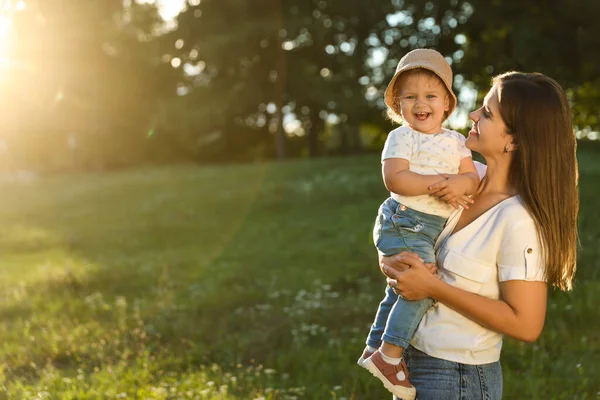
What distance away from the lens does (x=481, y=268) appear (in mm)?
2863

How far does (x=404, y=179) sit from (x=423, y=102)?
1.34 feet

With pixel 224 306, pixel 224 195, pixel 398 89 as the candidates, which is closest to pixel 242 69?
pixel 224 195

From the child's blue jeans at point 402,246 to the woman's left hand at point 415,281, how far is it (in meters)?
0.09

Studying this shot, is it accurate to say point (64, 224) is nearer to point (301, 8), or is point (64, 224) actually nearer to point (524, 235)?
point (524, 235)

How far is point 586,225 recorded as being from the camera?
11570mm

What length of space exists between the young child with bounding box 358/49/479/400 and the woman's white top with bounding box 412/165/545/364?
0.32 feet

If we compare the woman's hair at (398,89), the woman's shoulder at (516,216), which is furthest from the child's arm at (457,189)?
the woman's hair at (398,89)

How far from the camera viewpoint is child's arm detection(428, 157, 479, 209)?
301 centimetres

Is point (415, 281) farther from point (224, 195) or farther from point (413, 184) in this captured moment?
point (224, 195)

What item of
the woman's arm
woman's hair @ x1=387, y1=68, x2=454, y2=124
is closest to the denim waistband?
the woman's arm

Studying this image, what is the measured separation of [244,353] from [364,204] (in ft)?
29.4

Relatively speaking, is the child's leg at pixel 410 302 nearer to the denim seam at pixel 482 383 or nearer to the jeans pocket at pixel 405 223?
the jeans pocket at pixel 405 223

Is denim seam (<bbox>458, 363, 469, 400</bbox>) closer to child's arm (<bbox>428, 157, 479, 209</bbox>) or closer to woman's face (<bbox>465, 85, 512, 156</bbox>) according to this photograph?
Result: child's arm (<bbox>428, 157, 479, 209</bbox>)

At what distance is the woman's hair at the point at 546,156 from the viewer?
282cm
